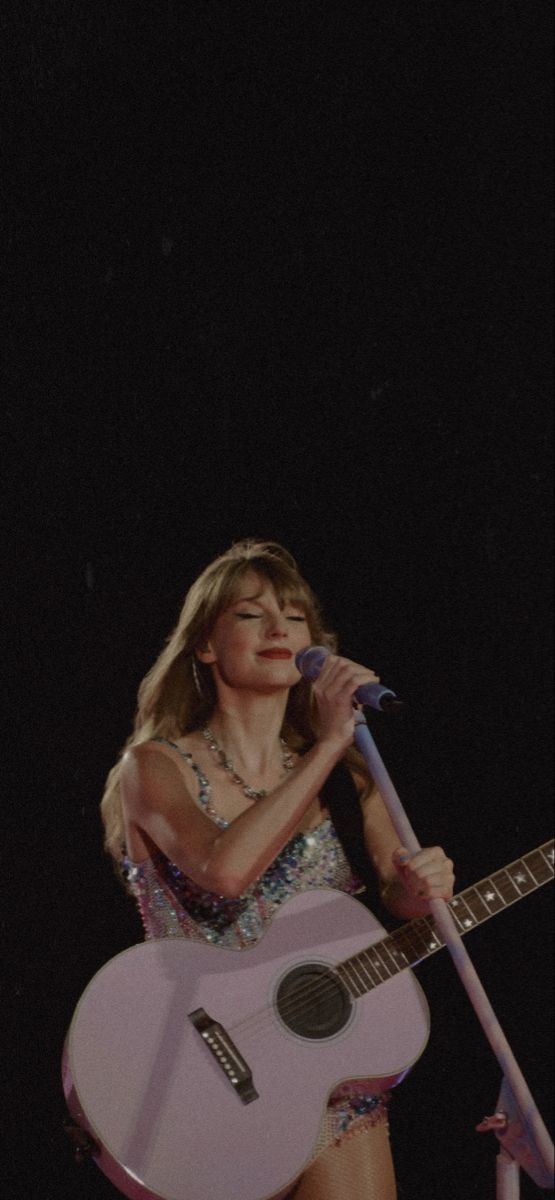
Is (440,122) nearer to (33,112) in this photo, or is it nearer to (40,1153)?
(33,112)

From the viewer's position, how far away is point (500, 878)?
6.15 ft

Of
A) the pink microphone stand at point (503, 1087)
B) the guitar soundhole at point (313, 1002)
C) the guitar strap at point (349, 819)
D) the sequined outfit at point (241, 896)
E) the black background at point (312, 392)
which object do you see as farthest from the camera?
the black background at point (312, 392)

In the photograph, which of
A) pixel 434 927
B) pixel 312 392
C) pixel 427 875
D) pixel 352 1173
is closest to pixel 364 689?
pixel 427 875

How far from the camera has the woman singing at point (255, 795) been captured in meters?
1.74

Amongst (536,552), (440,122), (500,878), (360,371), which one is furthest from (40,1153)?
(440,122)

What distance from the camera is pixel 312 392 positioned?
2811 mm

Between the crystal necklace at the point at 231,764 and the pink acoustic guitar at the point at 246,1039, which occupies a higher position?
the crystal necklace at the point at 231,764

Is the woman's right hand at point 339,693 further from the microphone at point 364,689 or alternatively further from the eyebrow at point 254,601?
the eyebrow at point 254,601

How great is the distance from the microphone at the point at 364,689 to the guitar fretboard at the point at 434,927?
0.46 m

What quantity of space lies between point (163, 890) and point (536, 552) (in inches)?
52.5

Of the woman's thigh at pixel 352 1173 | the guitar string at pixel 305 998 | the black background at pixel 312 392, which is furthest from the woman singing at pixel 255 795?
the black background at pixel 312 392

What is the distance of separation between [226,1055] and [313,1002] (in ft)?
0.56

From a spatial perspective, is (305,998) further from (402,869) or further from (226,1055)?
(402,869)

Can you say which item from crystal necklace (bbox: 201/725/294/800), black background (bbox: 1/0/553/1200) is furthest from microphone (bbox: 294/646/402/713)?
black background (bbox: 1/0/553/1200)
